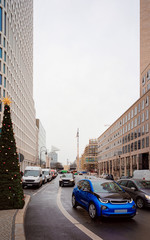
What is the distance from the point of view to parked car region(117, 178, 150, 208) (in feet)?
37.6

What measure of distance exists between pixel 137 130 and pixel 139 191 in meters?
49.5

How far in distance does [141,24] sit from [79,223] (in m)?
77.9

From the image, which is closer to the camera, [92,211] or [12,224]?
[12,224]

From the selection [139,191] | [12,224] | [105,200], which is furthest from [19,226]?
[139,191]

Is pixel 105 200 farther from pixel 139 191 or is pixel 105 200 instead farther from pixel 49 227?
pixel 139 191

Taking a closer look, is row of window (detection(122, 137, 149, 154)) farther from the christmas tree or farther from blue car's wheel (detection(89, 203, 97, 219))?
blue car's wheel (detection(89, 203, 97, 219))

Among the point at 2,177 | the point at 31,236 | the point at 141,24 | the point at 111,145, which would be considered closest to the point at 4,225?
the point at 31,236

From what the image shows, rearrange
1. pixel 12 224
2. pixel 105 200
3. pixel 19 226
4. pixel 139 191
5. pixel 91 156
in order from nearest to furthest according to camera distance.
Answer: pixel 19 226 → pixel 12 224 → pixel 105 200 → pixel 139 191 → pixel 91 156

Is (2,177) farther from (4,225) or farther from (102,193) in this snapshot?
(102,193)

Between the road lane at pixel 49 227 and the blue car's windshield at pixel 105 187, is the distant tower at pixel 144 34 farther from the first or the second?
the road lane at pixel 49 227

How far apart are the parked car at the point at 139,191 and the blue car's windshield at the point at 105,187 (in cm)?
218

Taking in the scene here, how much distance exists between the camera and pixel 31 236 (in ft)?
21.6

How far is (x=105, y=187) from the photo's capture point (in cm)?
991

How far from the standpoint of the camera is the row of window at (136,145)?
53100 mm
